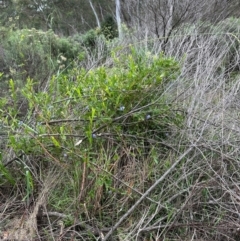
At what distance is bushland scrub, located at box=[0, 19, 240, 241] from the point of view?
2.32 m

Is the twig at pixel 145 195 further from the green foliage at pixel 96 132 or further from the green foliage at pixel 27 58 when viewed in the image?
Result: the green foliage at pixel 27 58

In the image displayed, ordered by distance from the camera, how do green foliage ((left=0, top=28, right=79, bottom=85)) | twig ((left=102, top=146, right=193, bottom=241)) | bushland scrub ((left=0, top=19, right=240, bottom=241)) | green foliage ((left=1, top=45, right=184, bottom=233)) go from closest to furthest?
twig ((left=102, top=146, right=193, bottom=241)) < bushland scrub ((left=0, top=19, right=240, bottom=241)) < green foliage ((left=1, top=45, right=184, bottom=233)) < green foliage ((left=0, top=28, right=79, bottom=85))

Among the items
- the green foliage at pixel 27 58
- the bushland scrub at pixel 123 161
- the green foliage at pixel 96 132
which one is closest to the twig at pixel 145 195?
the bushland scrub at pixel 123 161

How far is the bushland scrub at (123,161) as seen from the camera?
91.5 inches

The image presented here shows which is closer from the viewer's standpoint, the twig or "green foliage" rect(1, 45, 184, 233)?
the twig

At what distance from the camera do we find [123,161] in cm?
273

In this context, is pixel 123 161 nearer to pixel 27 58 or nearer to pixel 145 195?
pixel 145 195

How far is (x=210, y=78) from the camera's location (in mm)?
3291

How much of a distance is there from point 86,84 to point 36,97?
0.44 metres

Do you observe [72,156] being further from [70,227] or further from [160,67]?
[160,67]

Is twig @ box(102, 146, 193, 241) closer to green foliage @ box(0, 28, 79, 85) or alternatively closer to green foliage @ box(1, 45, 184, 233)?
green foliage @ box(1, 45, 184, 233)

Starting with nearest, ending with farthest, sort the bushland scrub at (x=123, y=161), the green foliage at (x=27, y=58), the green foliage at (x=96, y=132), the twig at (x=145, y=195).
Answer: the twig at (x=145, y=195)
the bushland scrub at (x=123, y=161)
the green foliage at (x=96, y=132)
the green foliage at (x=27, y=58)

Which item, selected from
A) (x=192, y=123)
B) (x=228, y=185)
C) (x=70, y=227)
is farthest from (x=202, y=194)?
(x=70, y=227)

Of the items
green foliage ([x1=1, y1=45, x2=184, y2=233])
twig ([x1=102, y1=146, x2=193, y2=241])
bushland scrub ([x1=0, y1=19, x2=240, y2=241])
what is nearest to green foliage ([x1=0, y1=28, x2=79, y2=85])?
bushland scrub ([x1=0, y1=19, x2=240, y2=241])
